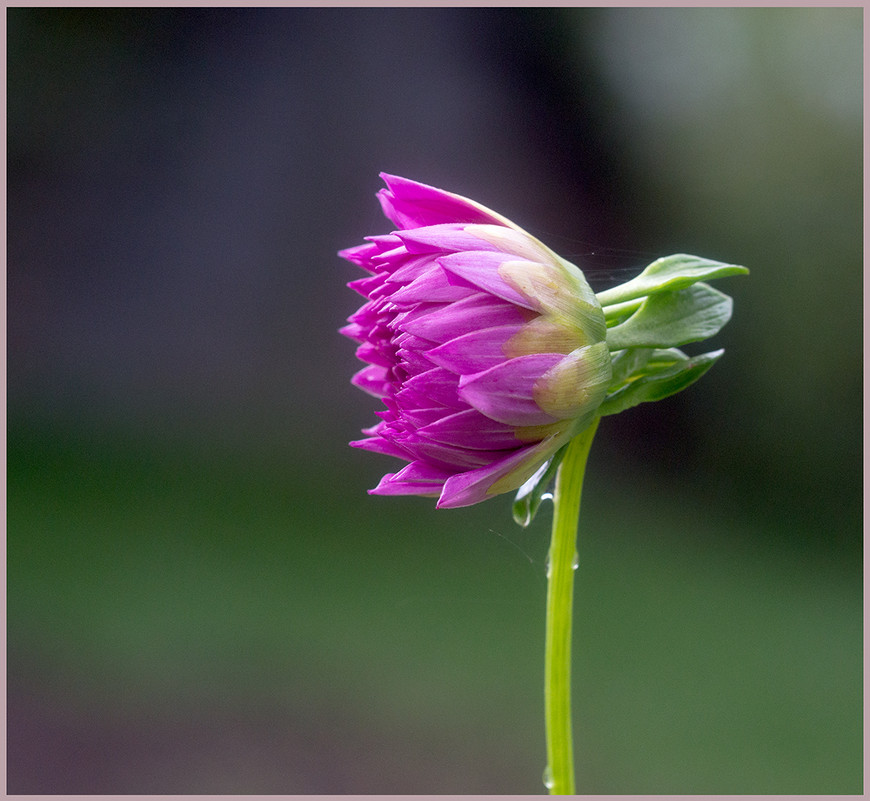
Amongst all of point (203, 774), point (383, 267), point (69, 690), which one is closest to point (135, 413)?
point (69, 690)

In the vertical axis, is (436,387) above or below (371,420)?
below

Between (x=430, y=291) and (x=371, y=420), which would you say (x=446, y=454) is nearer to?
(x=430, y=291)

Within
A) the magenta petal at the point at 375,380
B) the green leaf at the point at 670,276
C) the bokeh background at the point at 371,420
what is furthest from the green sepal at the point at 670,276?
the bokeh background at the point at 371,420

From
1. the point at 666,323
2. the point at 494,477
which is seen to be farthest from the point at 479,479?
the point at 666,323

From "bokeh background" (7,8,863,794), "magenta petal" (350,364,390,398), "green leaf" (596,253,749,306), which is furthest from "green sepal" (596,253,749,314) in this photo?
"bokeh background" (7,8,863,794)

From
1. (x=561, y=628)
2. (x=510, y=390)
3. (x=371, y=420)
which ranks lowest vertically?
(x=561, y=628)
